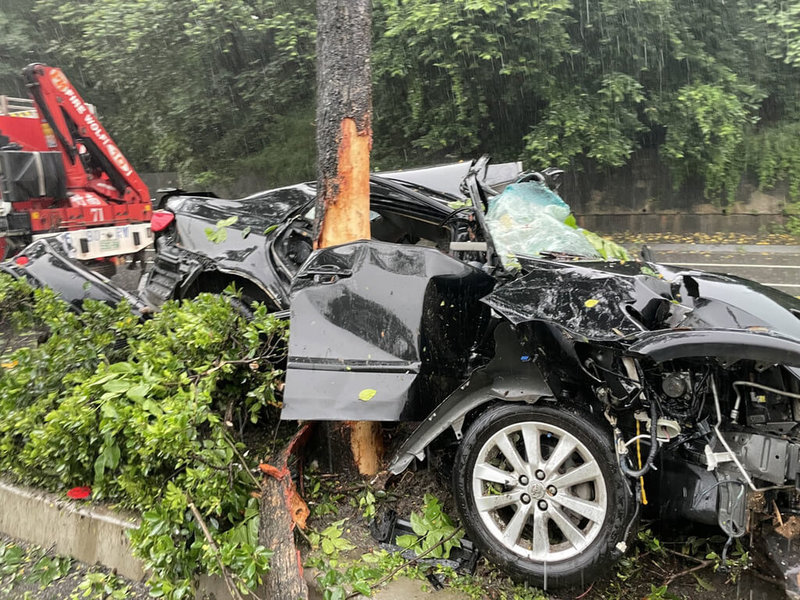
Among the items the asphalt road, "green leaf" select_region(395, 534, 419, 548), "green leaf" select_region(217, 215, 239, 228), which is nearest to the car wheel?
"green leaf" select_region(395, 534, 419, 548)

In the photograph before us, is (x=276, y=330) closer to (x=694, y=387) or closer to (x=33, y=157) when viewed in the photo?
(x=694, y=387)

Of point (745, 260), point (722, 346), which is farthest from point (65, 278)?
point (745, 260)

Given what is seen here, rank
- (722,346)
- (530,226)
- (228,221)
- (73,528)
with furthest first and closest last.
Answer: (228,221) < (530,226) < (73,528) < (722,346)

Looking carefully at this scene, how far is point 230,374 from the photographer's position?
3.52 metres

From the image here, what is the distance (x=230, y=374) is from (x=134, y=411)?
639mm

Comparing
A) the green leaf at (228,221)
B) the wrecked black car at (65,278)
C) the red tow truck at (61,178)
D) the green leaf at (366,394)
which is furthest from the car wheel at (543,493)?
the red tow truck at (61,178)

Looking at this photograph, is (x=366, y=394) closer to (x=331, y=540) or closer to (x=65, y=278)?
(x=331, y=540)

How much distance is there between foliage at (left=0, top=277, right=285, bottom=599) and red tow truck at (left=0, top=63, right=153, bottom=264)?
4.55m

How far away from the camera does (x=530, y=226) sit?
3.72 m

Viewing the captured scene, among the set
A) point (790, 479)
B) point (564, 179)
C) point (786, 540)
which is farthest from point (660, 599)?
point (564, 179)

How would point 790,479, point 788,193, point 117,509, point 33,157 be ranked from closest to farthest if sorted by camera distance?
point 790,479 → point 117,509 → point 33,157 → point 788,193

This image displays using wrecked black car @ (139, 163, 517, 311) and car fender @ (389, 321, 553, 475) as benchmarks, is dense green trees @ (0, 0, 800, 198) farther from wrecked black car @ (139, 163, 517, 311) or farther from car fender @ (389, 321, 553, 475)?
car fender @ (389, 321, 553, 475)

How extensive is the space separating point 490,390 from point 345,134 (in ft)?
5.66

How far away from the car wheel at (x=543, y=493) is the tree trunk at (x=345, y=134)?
893mm
